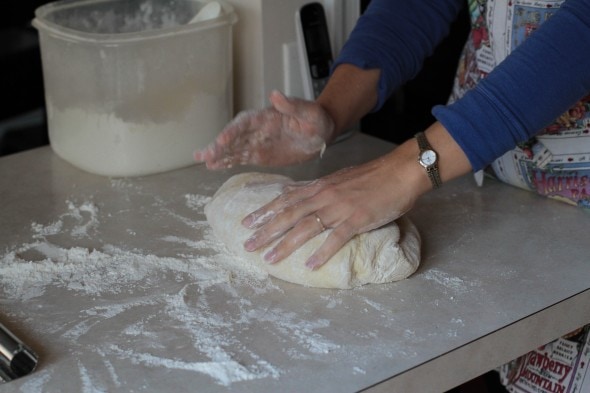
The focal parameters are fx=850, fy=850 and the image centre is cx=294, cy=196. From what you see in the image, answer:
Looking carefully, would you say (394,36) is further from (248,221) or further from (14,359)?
(14,359)

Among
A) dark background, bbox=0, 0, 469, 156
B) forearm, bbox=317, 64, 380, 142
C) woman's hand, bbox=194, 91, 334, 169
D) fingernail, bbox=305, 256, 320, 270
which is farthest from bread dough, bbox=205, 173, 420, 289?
dark background, bbox=0, 0, 469, 156

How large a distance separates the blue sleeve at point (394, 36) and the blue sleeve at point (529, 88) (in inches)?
13.5

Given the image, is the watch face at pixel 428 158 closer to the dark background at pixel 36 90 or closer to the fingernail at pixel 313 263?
the fingernail at pixel 313 263

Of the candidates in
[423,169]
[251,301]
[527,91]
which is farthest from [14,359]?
[527,91]

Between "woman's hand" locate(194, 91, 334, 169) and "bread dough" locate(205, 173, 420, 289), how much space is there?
0.11 meters

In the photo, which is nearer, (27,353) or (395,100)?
(27,353)

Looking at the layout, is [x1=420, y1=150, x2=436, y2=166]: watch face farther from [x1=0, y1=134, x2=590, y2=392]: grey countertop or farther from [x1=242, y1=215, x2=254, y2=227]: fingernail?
[x1=242, y1=215, x2=254, y2=227]: fingernail

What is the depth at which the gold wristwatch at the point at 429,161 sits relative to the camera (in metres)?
1.17

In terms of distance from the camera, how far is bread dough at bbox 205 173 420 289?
1.14m

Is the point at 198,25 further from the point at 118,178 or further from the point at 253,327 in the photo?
the point at 253,327

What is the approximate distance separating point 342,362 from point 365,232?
0.25m

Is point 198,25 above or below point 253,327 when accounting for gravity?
above

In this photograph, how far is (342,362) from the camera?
0.97m

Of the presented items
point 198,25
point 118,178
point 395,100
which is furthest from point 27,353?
point 395,100
